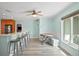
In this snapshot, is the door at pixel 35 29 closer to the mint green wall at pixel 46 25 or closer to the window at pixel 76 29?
the mint green wall at pixel 46 25

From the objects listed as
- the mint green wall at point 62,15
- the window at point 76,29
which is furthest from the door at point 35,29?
the window at point 76,29

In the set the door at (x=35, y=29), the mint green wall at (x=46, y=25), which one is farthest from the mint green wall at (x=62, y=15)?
the door at (x=35, y=29)

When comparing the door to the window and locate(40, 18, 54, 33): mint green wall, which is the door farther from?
the window

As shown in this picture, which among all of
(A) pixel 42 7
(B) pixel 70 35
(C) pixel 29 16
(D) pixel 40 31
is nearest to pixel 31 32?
(D) pixel 40 31

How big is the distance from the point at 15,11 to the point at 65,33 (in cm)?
161

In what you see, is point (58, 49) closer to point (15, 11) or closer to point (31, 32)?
point (31, 32)

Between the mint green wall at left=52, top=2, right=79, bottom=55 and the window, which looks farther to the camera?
the window

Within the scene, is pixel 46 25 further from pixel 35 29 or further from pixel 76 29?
pixel 76 29

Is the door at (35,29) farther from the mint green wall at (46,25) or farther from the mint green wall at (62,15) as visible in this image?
the mint green wall at (62,15)

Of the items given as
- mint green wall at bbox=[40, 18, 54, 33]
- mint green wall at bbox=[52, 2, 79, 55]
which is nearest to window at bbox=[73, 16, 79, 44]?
mint green wall at bbox=[52, 2, 79, 55]

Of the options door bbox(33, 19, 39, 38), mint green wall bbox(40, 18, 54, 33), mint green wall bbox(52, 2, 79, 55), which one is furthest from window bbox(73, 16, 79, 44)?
door bbox(33, 19, 39, 38)

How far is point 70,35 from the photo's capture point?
4090 mm

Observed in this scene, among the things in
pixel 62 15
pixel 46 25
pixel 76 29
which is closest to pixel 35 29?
pixel 46 25

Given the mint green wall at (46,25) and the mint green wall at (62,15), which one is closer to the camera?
the mint green wall at (62,15)
